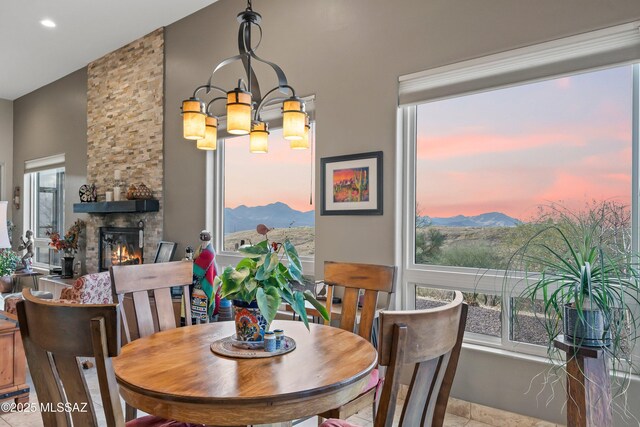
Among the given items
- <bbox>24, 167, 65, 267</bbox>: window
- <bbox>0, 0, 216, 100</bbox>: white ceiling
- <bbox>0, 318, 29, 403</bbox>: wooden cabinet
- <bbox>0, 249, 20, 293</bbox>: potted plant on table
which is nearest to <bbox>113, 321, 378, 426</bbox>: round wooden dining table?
<bbox>0, 318, 29, 403</bbox>: wooden cabinet

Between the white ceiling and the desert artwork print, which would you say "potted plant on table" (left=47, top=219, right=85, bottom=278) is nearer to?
the white ceiling

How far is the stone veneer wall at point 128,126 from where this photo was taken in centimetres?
517

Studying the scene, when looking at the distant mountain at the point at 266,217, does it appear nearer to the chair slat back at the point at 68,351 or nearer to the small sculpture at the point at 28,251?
the chair slat back at the point at 68,351

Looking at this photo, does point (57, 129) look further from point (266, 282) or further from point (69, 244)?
point (266, 282)

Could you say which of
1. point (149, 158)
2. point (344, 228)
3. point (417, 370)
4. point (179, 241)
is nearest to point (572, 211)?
point (344, 228)

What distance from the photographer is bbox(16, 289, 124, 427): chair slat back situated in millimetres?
1161

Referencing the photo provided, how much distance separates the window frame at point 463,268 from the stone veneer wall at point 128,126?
120 inches

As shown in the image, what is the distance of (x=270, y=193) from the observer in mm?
4320

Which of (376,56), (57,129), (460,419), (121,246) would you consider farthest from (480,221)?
(57,129)

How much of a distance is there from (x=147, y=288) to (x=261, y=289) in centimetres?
96

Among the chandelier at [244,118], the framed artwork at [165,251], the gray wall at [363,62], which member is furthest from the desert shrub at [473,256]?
the framed artwork at [165,251]

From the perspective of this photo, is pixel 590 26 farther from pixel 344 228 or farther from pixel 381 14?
pixel 344 228

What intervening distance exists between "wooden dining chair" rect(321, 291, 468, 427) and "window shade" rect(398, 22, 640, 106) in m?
1.86

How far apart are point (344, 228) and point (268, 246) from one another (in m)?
1.84
